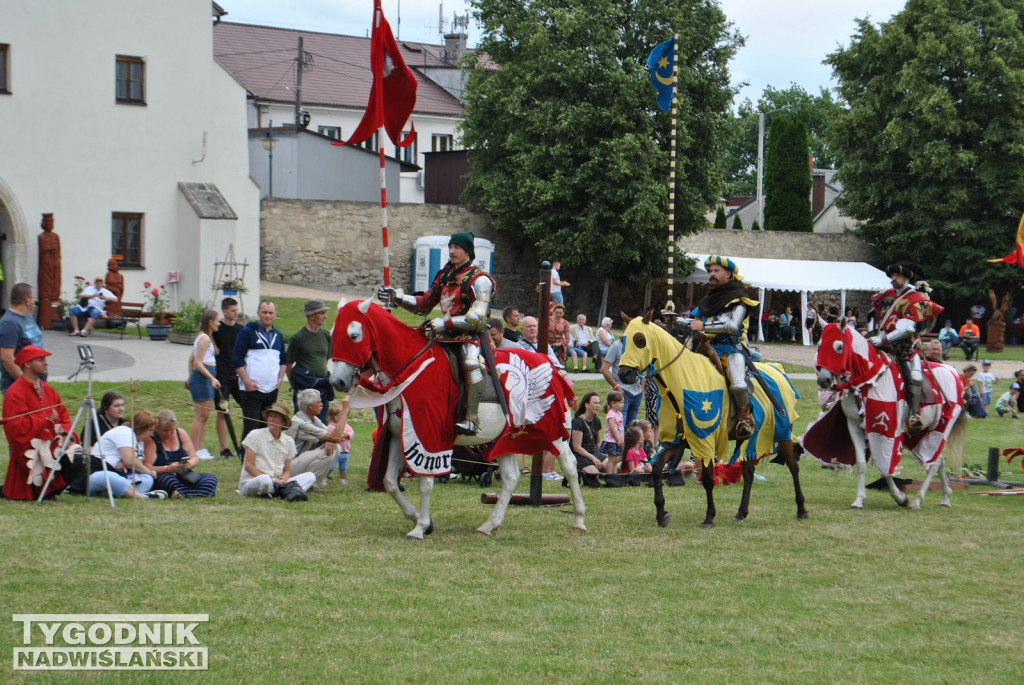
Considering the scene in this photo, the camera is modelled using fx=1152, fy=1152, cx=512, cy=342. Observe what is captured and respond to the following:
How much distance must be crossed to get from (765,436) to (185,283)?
2017 cm

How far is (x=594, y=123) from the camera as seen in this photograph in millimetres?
35656

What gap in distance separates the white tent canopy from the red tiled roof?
58.9ft

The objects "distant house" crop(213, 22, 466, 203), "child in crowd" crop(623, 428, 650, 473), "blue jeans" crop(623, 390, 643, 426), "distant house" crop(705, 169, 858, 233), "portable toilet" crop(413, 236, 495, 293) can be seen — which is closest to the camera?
"child in crowd" crop(623, 428, 650, 473)

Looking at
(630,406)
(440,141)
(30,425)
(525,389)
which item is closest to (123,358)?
(630,406)

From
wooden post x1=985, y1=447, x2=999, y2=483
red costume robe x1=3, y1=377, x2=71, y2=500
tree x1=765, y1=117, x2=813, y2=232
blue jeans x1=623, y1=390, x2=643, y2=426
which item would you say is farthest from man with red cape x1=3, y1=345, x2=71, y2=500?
tree x1=765, y1=117, x2=813, y2=232

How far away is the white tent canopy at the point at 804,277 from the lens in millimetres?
39031

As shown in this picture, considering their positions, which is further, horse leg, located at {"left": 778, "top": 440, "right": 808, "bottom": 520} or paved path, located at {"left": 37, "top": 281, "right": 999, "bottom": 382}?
paved path, located at {"left": 37, "top": 281, "right": 999, "bottom": 382}

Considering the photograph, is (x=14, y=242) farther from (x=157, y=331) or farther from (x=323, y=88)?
(x=323, y=88)

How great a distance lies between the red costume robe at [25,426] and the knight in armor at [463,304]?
10.6ft

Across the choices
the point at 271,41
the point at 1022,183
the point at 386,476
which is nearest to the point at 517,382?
the point at 386,476

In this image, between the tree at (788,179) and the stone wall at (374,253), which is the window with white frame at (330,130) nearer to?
the stone wall at (374,253)

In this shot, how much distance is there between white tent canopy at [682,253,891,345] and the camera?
39.0 m

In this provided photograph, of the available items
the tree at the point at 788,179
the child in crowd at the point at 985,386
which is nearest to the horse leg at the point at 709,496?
the child in crowd at the point at 985,386

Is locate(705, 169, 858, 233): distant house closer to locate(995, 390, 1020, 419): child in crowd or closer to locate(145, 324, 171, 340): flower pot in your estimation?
locate(995, 390, 1020, 419): child in crowd
